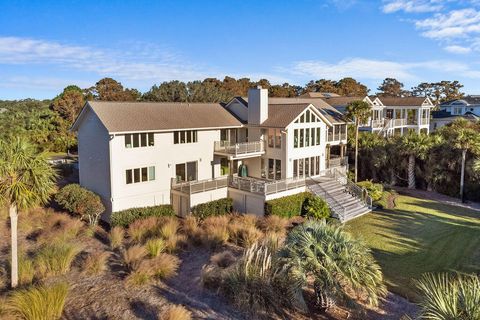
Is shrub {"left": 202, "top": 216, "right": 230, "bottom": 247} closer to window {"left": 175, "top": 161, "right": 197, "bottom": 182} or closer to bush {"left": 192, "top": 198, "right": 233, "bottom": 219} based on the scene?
bush {"left": 192, "top": 198, "right": 233, "bottom": 219}

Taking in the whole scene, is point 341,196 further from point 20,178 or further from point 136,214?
point 20,178

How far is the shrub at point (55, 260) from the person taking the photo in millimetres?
14188

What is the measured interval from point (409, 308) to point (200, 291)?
747cm

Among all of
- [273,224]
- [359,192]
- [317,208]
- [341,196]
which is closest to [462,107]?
[359,192]

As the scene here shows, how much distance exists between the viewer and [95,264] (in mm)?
14516

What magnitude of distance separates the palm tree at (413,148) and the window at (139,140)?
2112 centimetres

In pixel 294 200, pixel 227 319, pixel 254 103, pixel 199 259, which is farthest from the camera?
pixel 254 103

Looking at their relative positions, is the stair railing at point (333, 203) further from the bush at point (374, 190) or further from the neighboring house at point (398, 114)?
the neighboring house at point (398, 114)

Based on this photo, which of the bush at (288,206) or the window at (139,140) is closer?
the window at (139,140)

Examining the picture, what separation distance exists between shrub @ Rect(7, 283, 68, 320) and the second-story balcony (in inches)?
619

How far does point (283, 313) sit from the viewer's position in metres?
11.6

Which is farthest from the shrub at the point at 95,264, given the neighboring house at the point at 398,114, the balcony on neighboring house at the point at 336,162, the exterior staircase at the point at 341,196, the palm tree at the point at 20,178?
the neighboring house at the point at 398,114

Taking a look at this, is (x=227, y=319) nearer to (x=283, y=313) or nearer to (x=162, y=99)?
(x=283, y=313)

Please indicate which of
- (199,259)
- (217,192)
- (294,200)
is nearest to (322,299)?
(199,259)
